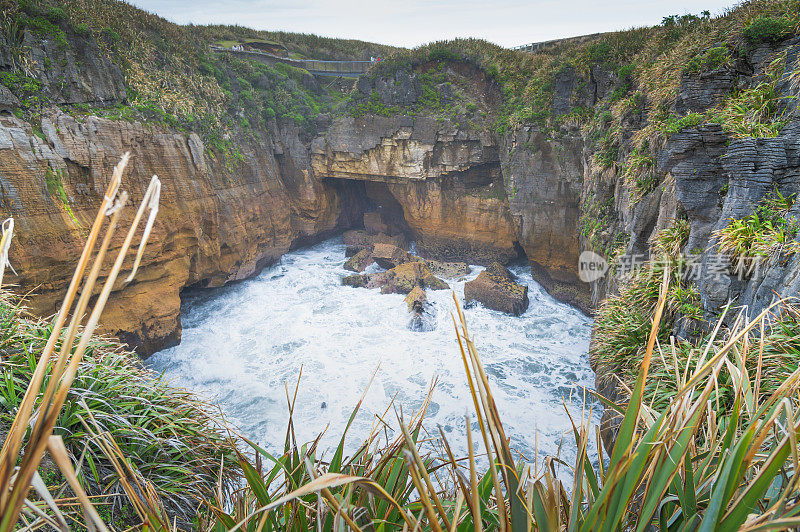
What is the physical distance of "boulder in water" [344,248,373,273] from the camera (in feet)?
40.1

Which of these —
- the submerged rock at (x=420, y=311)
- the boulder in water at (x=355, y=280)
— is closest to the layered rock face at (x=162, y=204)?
the boulder in water at (x=355, y=280)

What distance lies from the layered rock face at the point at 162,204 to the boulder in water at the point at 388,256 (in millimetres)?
2831

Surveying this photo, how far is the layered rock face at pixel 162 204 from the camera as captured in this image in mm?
5977

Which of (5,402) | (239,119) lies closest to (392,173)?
(239,119)

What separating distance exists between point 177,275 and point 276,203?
13.5 ft

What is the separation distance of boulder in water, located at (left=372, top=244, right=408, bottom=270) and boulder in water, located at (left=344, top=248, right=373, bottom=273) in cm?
32

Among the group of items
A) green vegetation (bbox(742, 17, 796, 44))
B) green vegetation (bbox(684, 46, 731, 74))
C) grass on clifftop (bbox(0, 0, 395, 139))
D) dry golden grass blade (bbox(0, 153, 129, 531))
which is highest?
grass on clifftop (bbox(0, 0, 395, 139))

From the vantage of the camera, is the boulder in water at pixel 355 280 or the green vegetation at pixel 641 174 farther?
the boulder in water at pixel 355 280

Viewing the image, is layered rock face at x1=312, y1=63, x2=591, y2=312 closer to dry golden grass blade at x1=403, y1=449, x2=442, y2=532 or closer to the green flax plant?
the green flax plant

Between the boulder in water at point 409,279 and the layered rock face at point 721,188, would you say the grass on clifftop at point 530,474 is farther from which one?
the boulder in water at point 409,279

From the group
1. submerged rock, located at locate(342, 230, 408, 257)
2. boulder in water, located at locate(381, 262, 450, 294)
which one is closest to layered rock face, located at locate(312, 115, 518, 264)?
submerged rock, located at locate(342, 230, 408, 257)

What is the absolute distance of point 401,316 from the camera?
31.2 feet

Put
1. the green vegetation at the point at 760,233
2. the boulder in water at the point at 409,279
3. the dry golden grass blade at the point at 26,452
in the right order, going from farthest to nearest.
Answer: the boulder in water at the point at 409,279
the green vegetation at the point at 760,233
the dry golden grass blade at the point at 26,452

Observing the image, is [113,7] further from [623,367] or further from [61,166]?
[623,367]
